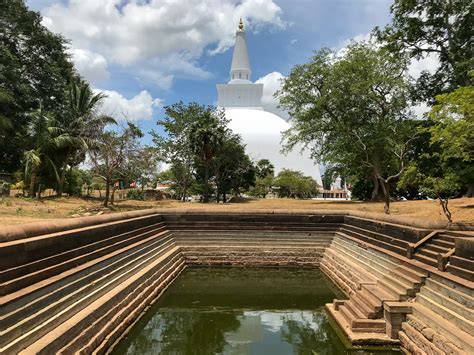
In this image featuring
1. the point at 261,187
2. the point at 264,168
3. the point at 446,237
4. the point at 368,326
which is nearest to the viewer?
the point at 368,326

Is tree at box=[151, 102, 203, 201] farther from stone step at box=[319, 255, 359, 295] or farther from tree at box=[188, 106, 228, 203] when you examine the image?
stone step at box=[319, 255, 359, 295]

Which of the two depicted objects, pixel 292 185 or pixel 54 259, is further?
pixel 292 185

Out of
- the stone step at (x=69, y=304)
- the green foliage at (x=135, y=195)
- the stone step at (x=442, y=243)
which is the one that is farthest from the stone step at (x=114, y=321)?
the green foliage at (x=135, y=195)

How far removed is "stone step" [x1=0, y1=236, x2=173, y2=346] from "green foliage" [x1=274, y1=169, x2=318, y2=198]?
44136 millimetres

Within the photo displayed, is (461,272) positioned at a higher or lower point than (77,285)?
higher

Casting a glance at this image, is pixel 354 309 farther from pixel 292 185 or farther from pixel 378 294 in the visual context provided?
pixel 292 185

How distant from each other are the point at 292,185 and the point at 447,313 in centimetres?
4823

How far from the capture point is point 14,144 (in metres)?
32.0

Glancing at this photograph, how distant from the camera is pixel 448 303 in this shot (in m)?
6.84

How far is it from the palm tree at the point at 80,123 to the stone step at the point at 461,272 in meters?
22.7

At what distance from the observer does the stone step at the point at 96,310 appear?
18.0ft

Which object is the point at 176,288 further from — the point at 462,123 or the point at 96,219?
the point at 462,123

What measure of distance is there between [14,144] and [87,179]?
15792 millimetres

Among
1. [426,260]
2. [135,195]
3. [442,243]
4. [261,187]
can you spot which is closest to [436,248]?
[442,243]
